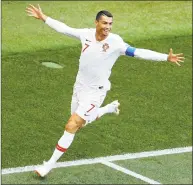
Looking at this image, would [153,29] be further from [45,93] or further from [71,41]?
[45,93]

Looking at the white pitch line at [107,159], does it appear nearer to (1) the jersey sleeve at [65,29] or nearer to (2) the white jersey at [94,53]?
(2) the white jersey at [94,53]

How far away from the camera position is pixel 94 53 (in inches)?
331

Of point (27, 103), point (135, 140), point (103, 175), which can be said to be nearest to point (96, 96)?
point (103, 175)

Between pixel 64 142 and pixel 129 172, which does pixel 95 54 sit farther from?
pixel 129 172

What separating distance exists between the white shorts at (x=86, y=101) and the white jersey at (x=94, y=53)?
1.19 ft

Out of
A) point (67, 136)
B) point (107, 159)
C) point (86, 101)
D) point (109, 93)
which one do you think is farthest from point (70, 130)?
point (109, 93)

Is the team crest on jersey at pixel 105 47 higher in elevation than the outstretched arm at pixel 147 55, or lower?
higher

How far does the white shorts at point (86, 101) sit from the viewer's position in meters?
9.28

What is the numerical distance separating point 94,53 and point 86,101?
123 centimetres

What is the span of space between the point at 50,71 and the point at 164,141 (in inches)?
173

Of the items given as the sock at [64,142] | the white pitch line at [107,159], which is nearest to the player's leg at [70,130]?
the sock at [64,142]

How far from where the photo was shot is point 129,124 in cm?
1728

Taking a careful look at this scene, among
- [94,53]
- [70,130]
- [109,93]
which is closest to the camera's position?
[94,53]

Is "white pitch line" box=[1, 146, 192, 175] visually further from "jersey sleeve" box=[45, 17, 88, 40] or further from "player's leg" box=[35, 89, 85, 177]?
"jersey sleeve" box=[45, 17, 88, 40]
